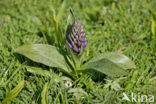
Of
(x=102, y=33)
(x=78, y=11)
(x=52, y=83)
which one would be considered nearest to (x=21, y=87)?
(x=52, y=83)

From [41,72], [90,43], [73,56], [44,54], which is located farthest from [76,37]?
[90,43]

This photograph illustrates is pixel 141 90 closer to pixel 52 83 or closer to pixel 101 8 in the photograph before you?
pixel 52 83

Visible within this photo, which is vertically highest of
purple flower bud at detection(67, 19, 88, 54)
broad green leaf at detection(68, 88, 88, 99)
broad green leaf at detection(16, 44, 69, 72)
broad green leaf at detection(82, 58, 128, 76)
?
purple flower bud at detection(67, 19, 88, 54)

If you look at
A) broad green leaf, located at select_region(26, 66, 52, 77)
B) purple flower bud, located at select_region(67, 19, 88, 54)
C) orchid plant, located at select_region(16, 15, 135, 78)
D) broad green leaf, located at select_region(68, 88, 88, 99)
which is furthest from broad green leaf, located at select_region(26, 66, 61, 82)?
purple flower bud, located at select_region(67, 19, 88, 54)

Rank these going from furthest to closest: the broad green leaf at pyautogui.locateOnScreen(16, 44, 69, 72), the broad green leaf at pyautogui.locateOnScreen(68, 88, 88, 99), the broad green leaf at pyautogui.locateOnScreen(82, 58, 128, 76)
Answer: the broad green leaf at pyautogui.locateOnScreen(16, 44, 69, 72) < the broad green leaf at pyautogui.locateOnScreen(68, 88, 88, 99) < the broad green leaf at pyautogui.locateOnScreen(82, 58, 128, 76)

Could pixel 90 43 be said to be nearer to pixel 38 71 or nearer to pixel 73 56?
pixel 73 56

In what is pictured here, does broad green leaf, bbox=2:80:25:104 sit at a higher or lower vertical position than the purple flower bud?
lower

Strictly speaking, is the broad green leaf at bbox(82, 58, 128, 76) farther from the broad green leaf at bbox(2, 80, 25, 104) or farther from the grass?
the broad green leaf at bbox(2, 80, 25, 104)
